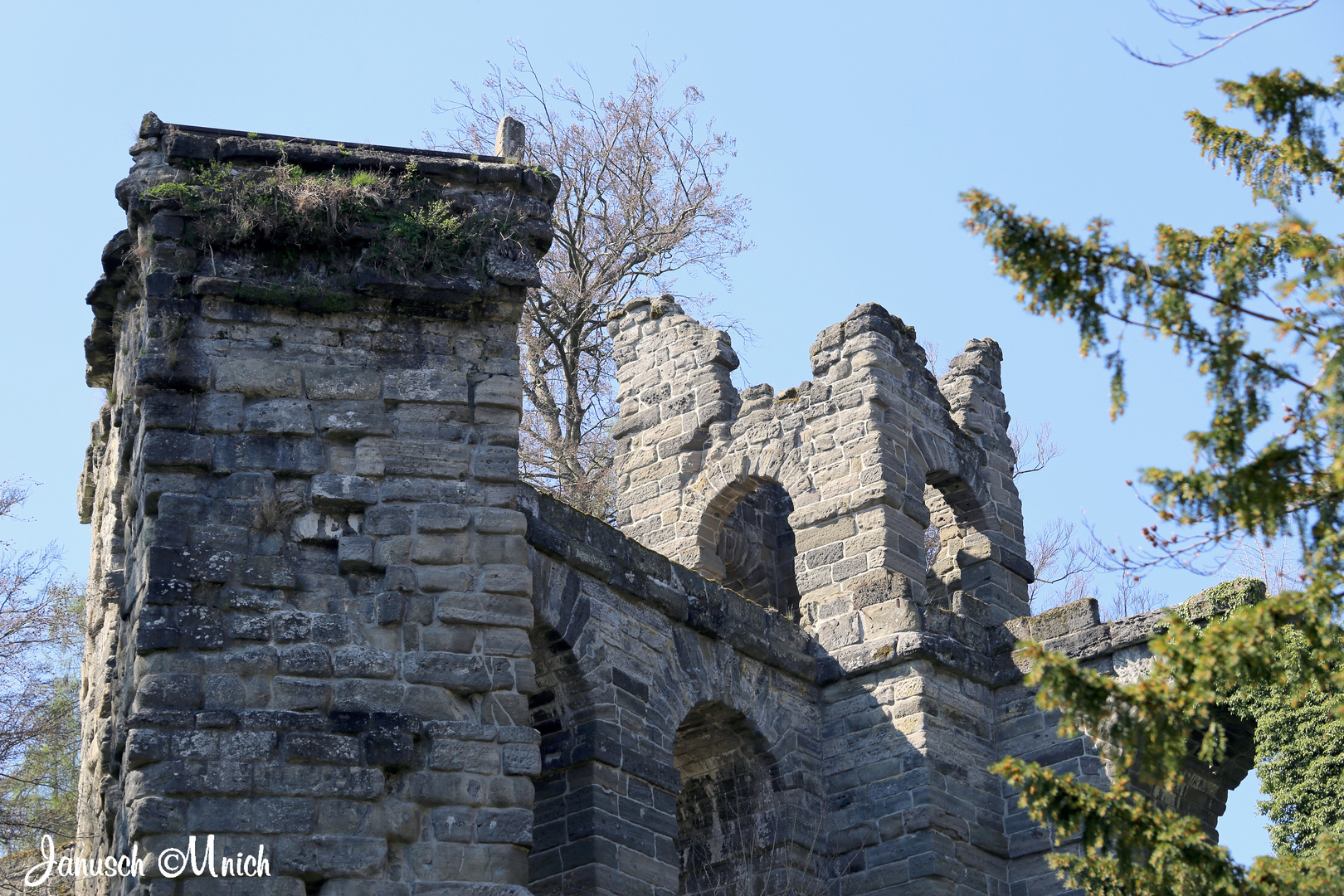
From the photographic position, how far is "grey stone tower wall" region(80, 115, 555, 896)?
8.17m

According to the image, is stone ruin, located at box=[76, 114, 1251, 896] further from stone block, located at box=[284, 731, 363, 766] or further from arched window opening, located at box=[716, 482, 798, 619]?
arched window opening, located at box=[716, 482, 798, 619]

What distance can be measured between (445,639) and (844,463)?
671cm

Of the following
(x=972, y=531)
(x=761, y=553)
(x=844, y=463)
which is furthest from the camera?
(x=761, y=553)

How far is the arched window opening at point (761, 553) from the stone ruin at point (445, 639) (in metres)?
1.60

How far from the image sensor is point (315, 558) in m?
8.82

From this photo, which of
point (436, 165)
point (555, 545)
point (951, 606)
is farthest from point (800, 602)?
point (436, 165)

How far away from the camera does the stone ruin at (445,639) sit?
8.30 meters

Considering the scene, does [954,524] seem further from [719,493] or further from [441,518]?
[441,518]

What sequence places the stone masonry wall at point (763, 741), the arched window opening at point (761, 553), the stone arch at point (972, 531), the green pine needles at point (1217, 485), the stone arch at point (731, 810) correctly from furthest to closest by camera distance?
the arched window opening at point (761, 553)
the stone arch at point (972, 531)
the stone arch at point (731, 810)
the stone masonry wall at point (763, 741)
the green pine needles at point (1217, 485)

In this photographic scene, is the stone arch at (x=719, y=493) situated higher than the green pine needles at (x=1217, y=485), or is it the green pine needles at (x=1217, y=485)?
the stone arch at (x=719, y=493)

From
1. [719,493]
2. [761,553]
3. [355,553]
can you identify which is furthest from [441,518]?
[761,553]

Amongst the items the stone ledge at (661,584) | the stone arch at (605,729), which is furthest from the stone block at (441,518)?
the stone arch at (605,729)

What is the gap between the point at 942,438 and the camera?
51.5ft

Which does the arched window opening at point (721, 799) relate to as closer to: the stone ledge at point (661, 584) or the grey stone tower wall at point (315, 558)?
the stone ledge at point (661, 584)
